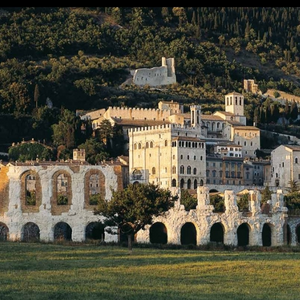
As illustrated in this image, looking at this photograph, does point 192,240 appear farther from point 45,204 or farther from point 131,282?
point 131,282

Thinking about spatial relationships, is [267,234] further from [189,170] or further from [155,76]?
[155,76]

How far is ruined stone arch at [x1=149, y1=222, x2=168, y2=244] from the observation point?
60500 mm

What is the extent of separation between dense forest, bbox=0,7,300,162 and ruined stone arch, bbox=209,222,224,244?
106 feet

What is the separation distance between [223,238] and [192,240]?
1982 mm

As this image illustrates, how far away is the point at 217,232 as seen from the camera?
63.3m

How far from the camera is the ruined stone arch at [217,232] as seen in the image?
62.8 m

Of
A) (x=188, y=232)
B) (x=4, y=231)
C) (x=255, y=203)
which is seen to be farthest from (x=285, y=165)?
(x=4, y=231)

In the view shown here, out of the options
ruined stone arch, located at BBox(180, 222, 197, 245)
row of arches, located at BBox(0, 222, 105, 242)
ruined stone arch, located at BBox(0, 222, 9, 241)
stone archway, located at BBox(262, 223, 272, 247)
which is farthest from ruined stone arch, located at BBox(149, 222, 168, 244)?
ruined stone arch, located at BBox(0, 222, 9, 241)

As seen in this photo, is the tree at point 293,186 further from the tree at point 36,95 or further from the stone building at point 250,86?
the stone building at point 250,86

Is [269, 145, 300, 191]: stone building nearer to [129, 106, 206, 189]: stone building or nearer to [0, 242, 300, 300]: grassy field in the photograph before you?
[129, 106, 206, 189]: stone building

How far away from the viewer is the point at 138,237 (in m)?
58.2

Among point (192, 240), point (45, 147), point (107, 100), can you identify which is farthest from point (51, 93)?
point (192, 240)

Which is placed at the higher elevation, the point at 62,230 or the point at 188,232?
the point at 62,230

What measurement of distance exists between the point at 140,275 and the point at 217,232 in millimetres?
33689
